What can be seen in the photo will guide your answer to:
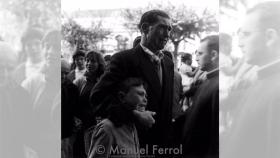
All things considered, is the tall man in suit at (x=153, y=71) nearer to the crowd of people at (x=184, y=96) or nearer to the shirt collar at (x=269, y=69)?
the crowd of people at (x=184, y=96)

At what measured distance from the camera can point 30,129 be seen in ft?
8.44

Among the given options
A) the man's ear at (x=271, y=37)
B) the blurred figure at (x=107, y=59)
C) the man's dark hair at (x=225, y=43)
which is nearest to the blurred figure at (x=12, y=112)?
the blurred figure at (x=107, y=59)

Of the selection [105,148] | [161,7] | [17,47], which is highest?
[161,7]

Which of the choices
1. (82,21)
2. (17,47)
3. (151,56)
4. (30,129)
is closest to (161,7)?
(151,56)

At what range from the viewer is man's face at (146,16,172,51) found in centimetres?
232

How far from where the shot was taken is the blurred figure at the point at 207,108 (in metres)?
2.32

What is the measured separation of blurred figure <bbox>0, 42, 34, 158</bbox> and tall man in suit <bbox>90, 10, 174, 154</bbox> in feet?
2.07

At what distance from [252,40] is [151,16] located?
59cm

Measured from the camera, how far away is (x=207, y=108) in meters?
2.33

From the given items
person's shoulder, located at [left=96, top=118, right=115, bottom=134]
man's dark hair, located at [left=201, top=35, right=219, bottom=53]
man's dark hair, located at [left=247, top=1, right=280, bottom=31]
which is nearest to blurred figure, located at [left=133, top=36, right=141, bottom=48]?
man's dark hair, located at [left=201, top=35, right=219, bottom=53]

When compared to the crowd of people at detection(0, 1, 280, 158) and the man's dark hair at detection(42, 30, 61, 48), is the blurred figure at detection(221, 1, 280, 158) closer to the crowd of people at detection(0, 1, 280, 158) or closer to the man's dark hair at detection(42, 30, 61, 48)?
the crowd of people at detection(0, 1, 280, 158)

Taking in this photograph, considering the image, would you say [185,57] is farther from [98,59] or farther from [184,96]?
[98,59]

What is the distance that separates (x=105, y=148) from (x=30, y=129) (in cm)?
54

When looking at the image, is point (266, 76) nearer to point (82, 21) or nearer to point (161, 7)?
point (161, 7)
